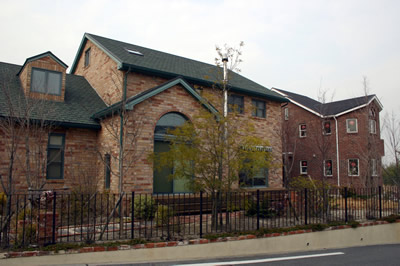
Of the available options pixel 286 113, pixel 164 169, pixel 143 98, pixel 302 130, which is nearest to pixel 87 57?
pixel 143 98

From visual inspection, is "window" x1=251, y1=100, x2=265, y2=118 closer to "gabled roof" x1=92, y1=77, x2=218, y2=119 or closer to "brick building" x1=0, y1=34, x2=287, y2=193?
"brick building" x1=0, y1=34, x2=287, y2=193

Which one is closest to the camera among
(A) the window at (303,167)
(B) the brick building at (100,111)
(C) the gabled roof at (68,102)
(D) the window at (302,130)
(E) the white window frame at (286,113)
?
(B) the brick building at (100,111)

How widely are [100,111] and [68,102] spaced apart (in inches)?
91.9

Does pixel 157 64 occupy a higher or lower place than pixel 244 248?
higher

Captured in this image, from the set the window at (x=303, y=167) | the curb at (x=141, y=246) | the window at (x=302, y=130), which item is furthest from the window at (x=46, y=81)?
the window at (x=303, y=167)

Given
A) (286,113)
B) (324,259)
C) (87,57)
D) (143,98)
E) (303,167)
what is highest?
(87,57)

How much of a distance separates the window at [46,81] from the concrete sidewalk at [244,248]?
8925mm

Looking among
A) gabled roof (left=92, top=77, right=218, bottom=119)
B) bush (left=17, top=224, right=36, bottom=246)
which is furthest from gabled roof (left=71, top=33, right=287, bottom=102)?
bush (left=17, top=224, right=36, bottom=246)

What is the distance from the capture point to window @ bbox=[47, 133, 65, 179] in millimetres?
12734

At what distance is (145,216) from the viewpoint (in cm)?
748

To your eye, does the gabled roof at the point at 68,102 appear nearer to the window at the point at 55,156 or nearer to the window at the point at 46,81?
the window at the point at 46,81

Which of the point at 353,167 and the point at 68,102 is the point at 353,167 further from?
the point at 68,102

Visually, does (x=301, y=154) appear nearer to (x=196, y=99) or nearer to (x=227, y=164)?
(x=196, y=99)

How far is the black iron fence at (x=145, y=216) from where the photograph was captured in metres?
6.82
